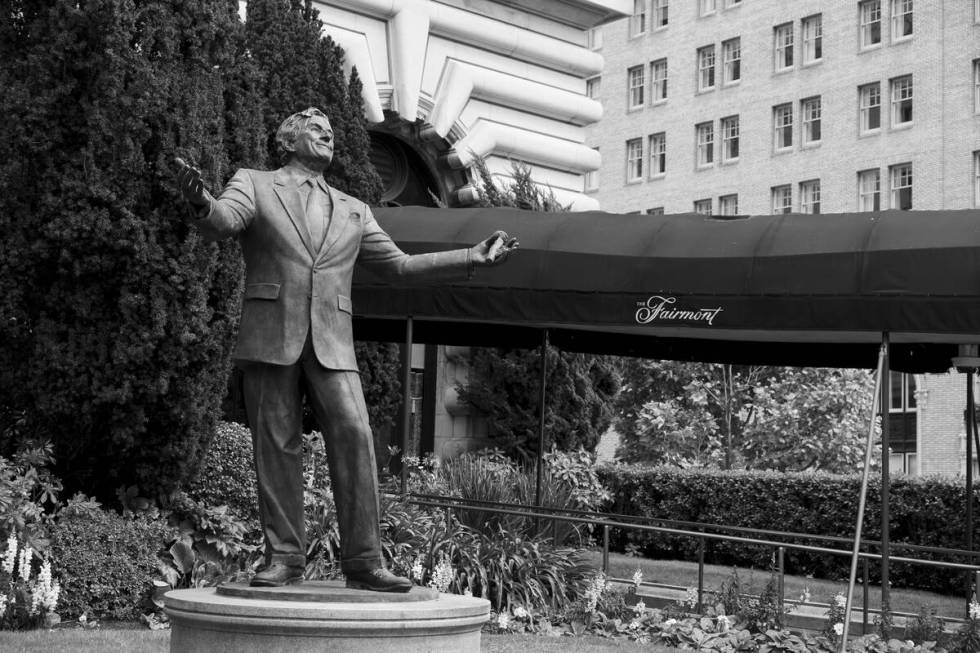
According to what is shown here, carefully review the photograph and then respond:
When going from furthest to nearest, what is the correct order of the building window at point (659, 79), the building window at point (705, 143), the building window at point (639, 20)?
the building window at point (639, 20)
the building window at point (659, 79)
the building window at point (705, 143)

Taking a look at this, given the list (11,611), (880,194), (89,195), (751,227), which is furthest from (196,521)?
(880,194)

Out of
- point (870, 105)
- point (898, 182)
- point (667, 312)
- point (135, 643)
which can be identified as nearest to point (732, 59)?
point (870, 105)

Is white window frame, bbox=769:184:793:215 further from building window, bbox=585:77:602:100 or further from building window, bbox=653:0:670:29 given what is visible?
building window, bbox=585:77:602:100

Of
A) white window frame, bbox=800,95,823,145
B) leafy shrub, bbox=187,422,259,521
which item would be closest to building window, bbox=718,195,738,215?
white window frame, bbox=800,95,823,145

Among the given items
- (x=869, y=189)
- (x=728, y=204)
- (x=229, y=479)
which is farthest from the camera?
(x=728, y=204)

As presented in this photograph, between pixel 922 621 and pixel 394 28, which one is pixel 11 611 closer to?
pixel 922 621

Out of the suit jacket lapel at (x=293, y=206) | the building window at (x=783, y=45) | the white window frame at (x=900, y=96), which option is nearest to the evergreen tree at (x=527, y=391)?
the suit jacket lapel at (x=293, y=206)

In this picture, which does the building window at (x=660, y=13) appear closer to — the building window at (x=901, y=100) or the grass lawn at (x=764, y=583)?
the building window at (x=901, y=100)

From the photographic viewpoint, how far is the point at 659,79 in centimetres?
6184

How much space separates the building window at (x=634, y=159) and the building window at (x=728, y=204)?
496 centimetres

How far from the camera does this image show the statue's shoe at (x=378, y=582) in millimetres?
7727

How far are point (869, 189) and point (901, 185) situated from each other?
4.69 ft

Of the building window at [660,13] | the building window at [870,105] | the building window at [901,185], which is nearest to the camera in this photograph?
the building window at [901,185]

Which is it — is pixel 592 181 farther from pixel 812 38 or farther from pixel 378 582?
pixel 378 582
